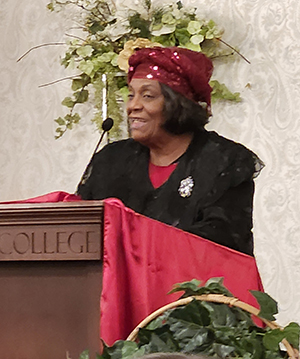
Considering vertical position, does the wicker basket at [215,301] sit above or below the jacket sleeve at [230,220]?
below

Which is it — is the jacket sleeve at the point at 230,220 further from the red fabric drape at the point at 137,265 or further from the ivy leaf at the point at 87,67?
the ivy leaf at the point at 87,67

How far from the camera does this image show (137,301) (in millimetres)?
1165

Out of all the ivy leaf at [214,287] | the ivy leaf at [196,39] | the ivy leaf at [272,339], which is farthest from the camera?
the ivy leaf at [196,39]

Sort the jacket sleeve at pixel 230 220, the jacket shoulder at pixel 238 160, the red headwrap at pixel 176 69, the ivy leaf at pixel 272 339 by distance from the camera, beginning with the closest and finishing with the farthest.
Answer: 1. the ivy leaf at pixel 272 339
2. the jacket sleeve at pixel 230 220
3. the jacket shoulder at pixel 238 160
4. the red headwrap at pixel 176 69

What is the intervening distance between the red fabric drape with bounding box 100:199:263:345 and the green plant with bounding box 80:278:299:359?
10cm

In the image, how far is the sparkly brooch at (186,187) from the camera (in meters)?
1.65

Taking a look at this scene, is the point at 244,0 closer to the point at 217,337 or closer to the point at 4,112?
the point at 4,112

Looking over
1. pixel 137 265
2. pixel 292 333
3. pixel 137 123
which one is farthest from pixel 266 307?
pixel 137 123

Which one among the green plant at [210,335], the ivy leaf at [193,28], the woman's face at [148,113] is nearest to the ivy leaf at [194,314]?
the green plant at [210,335]

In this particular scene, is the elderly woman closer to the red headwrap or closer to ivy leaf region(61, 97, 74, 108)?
the red headwrap

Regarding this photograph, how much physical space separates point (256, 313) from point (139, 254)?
0.82ft

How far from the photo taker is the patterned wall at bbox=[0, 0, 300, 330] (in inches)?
96.4

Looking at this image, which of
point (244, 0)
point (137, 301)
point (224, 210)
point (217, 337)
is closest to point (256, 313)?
point (217, 337)

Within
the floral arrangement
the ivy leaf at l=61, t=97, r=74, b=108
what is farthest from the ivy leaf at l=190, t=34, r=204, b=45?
the ivy leaf at l=61, t=97, r=74, b=108
